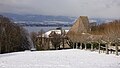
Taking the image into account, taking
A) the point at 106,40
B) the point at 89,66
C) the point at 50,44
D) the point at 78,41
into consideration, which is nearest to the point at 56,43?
the point at 50,44

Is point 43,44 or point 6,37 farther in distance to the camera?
point 43,44

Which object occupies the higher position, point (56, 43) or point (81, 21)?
point (81, 21)

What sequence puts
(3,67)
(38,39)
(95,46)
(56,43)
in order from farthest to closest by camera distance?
(38,39) < (56,43) < (95,46) < (3,67)

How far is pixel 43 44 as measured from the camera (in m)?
67.6

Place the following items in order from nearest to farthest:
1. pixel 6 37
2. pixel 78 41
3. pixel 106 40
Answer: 1. pixel 106 40
2. pixel 78 41
3. pixel 6 37

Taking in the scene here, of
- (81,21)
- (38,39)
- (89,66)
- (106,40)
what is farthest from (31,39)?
(89,66)

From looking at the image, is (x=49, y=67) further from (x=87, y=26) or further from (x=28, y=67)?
(x=87, y=26)

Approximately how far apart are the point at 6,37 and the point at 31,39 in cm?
2610

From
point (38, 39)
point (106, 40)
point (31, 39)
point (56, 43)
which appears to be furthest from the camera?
point (31, 39)

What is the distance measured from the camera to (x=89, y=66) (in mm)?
18062

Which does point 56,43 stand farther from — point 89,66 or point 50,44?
point 89,66

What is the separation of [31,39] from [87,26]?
811 inches

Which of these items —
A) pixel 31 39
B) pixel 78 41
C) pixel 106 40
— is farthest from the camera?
pixel 31 39

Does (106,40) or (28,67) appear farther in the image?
(106,40)
